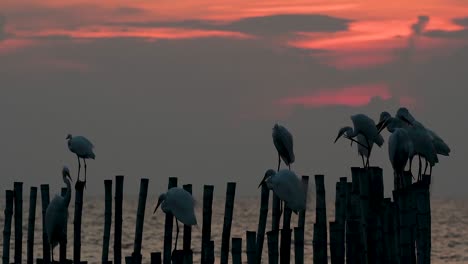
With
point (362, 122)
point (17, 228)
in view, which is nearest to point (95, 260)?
point (17, 228)

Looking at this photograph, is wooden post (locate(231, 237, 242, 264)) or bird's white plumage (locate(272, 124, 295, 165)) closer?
wooden post (locate(231, 237, 242, 264))

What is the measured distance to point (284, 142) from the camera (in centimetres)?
2091

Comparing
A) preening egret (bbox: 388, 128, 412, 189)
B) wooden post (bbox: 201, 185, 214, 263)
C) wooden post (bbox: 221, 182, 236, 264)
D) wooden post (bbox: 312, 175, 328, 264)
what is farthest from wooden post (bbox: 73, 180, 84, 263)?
preening egret (bbox: 388, 128, 412, 189)

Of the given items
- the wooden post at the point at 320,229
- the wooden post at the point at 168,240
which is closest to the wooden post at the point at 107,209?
the wooden post at the point at 168,240

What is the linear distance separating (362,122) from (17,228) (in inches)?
274

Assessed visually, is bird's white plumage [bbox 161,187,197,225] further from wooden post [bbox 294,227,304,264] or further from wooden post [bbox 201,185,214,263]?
wooden post [bbox 294,227,304,264]

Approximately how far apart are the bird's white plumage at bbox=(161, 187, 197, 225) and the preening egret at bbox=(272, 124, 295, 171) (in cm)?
360

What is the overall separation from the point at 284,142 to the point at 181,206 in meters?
3.85

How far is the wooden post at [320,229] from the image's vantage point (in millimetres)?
15996

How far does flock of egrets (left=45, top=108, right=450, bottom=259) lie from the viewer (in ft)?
54.1

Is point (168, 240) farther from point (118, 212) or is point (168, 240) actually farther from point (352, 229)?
point (352, 229)

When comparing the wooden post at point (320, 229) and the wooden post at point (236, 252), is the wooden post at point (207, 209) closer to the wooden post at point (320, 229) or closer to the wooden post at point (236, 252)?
the wooden post at point (320, 229)

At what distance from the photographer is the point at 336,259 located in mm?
15516

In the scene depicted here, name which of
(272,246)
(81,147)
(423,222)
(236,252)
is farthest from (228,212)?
(81,147)
